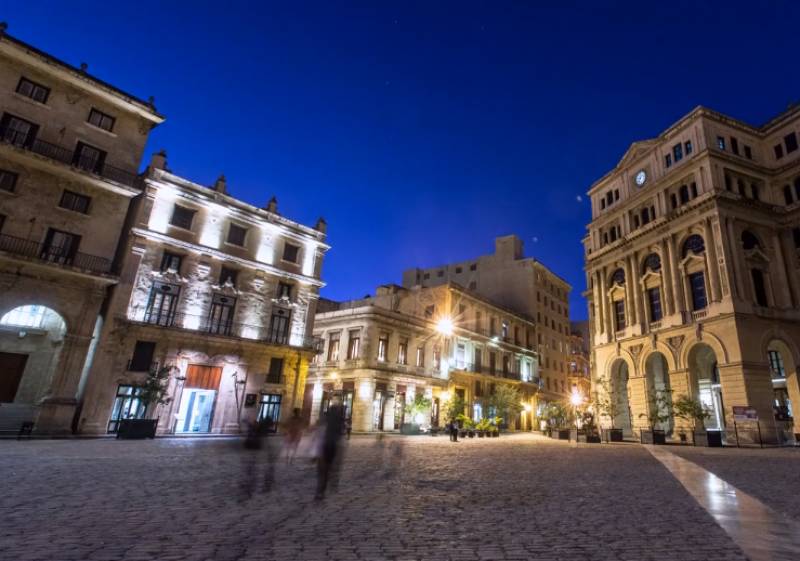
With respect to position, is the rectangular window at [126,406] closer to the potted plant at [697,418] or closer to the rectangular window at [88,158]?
the rectangular window at [88,158]

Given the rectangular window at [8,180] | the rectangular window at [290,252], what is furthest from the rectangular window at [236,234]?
the rectangular window at [8,180]

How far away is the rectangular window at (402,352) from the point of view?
36.6m

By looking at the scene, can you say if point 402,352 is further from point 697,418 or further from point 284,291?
point 697,418

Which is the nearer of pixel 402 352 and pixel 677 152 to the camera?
pixel 677 152

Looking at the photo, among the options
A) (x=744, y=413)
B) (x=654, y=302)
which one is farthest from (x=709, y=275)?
(x=744, y=413)

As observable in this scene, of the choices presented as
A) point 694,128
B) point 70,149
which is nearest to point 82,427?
point 70,149

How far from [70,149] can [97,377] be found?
12.2 metres

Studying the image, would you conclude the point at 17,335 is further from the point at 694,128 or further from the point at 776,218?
the point at 776,218

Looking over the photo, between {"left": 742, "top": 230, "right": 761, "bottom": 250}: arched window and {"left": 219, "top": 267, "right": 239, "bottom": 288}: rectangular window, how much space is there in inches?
1362

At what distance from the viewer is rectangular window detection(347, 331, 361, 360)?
115 ft

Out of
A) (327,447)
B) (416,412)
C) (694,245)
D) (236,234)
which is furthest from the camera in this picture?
(416,412)

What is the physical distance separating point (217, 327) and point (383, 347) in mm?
14261

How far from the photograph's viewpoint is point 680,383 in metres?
28.2

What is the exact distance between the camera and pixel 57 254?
21266 millimetres
